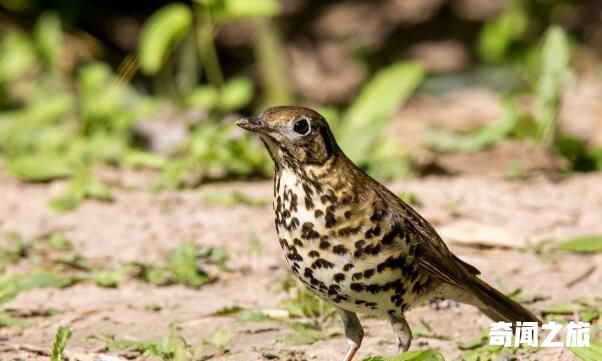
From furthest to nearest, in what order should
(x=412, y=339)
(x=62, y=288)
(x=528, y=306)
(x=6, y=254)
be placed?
1. (x=6, y=254)
2. (x=62, y=288)
3. (x=528, y=306)
4. (x=412, y=339)

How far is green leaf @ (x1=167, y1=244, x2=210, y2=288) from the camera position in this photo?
5703 mm

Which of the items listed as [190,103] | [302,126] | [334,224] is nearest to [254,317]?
[334,224]

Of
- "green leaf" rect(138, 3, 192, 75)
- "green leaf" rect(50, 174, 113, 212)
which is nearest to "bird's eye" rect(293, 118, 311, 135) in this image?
"green leaf" rect(50, 174, 113, 212)

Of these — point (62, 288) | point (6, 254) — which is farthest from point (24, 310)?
point (6, 254)

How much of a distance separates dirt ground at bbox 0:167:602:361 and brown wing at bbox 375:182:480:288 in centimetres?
32

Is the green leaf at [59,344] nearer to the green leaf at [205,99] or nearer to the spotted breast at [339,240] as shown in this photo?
the spotted breast at [339,240]

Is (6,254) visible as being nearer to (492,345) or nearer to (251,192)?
(251,192)

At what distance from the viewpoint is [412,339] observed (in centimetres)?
480

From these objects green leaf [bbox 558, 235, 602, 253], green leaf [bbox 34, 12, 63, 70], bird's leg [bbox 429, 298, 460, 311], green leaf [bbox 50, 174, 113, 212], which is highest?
green leaf [bbox 34, 12, 63, 70]

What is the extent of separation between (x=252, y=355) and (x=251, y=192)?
267 centimetres

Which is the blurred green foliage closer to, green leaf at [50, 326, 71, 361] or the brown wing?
green leaf at [50, 326, 71, 361]

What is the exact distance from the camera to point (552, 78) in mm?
7531

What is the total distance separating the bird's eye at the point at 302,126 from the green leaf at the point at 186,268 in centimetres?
168

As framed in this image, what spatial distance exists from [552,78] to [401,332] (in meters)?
3.46
